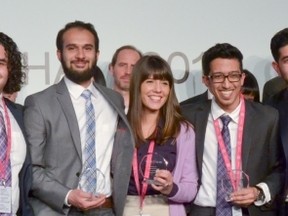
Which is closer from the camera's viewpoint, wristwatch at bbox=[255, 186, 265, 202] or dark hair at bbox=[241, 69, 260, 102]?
wristwatch at bbox=[255, 186, 265, 202]

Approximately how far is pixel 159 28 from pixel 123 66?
0.46 m

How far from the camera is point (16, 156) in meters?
2.61

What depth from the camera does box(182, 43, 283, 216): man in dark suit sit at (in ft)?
9.00

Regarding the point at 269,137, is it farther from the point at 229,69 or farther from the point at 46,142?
the point at 46,142

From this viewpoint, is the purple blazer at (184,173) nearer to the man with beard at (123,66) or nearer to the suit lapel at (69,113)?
the suit lapel at (69,113)

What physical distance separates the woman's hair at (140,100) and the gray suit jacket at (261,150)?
0.42ft

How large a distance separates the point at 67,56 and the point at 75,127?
377mm

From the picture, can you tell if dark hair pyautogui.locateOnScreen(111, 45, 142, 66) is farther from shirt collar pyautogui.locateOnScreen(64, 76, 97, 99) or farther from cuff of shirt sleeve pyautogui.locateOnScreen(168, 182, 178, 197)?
cuff of shirt sleeve pyautogui.locateOnScreen(168, 182, 178, 197)

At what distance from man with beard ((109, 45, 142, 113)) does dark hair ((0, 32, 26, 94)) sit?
94cm

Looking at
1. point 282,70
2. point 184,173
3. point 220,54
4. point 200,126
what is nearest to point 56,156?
point 184,173

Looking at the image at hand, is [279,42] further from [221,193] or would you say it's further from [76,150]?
[76,150]

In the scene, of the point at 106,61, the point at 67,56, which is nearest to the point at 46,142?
the point at 67,56

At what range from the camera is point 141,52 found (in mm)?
3896

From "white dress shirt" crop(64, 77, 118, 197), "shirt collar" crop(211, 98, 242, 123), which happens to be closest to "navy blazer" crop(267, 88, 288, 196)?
"shirt collar" crop(211, 98, 242, 123)
